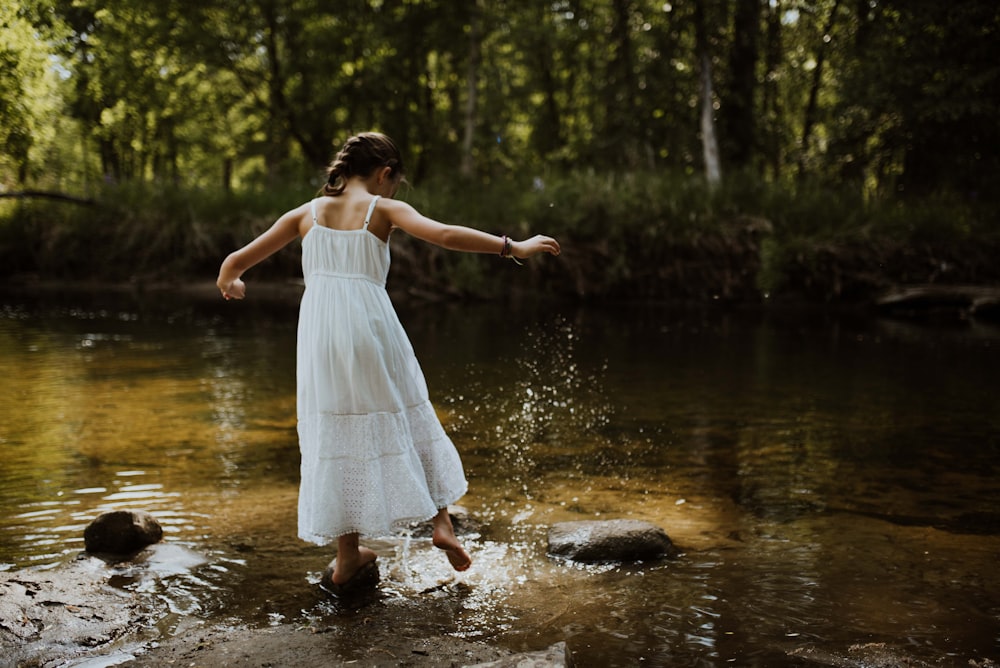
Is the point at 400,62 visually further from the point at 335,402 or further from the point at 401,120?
the point at 335,402

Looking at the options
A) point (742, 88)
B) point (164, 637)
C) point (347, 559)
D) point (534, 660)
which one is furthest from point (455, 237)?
point (742, 88)

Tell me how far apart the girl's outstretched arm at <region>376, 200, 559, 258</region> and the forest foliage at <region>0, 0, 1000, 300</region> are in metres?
13.3

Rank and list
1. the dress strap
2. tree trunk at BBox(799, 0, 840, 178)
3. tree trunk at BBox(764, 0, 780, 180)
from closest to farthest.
A: the dress strap, tree trunk at BBox(799, 0, 840, 178), tree trunk at BBox(764, 0, 780, 180)

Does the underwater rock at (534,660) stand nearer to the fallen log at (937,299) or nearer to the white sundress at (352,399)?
the white sundress at (352,399)

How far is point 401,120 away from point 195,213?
762 centimetres

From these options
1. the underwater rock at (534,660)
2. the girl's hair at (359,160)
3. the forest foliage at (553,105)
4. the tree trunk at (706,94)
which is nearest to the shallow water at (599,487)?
the underwater rock at (534,660)

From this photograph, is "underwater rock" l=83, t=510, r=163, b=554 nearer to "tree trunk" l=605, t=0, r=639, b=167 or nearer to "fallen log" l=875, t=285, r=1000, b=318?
"fallen log" l=875, t=285, r=1000, b=318

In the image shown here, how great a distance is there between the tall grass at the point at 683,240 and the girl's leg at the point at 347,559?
42.7 feet

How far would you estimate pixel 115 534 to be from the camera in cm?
421

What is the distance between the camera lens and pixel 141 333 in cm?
1245

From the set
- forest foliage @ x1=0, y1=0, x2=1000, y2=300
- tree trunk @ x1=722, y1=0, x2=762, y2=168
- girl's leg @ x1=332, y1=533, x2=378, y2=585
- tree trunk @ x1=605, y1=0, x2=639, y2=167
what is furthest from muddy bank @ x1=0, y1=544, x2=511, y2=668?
tree trunk @ x1=605, y1=0, x2=639, y2=167

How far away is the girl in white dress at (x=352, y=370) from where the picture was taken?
371cm

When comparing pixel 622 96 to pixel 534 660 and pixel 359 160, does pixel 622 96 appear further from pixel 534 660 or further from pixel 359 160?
pixel 534 660

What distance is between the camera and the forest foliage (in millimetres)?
16875
